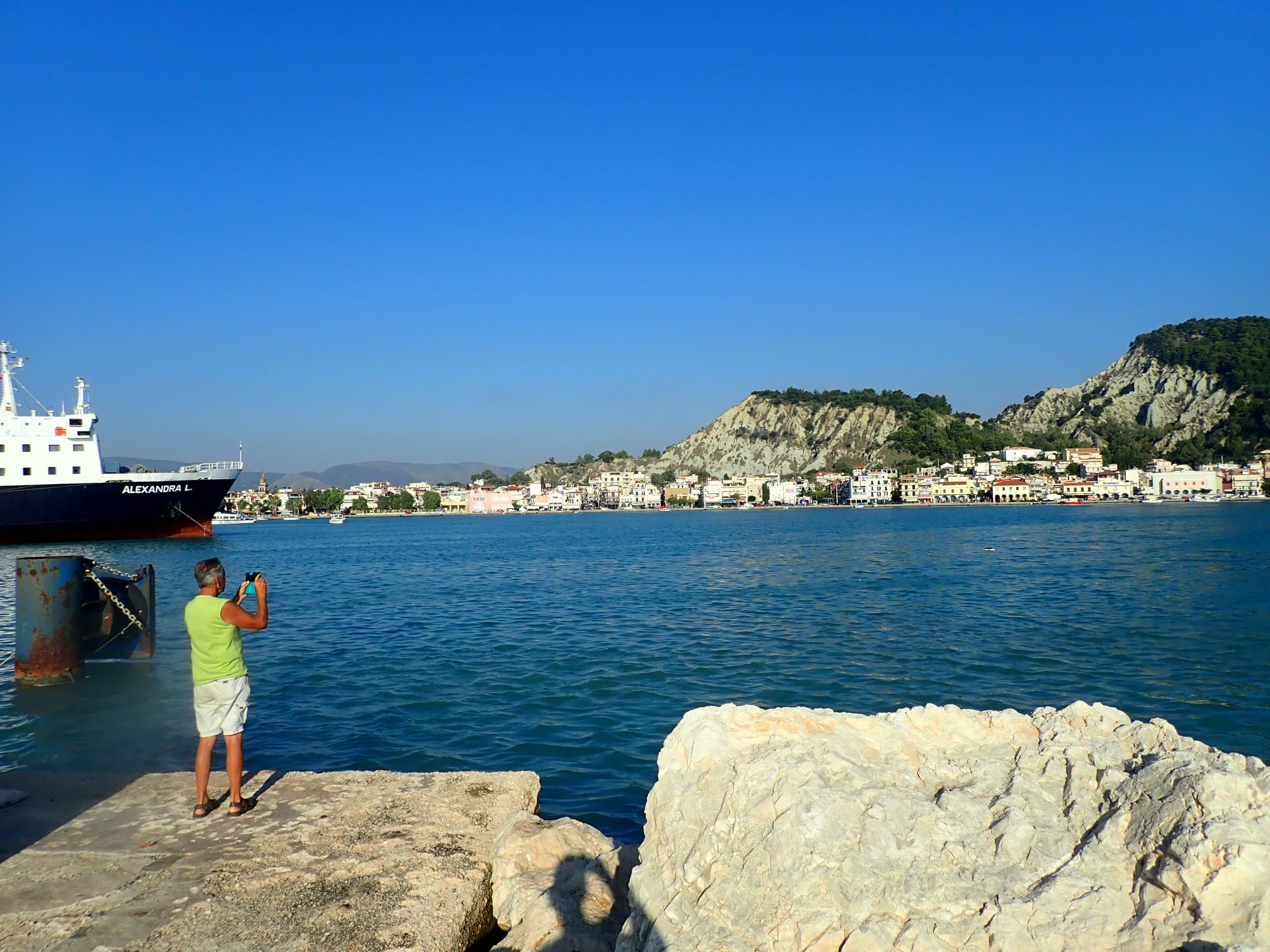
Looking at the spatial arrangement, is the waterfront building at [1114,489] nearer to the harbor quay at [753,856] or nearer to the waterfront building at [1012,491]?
the waterfront building at [1012,491]

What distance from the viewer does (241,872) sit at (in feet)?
14.1

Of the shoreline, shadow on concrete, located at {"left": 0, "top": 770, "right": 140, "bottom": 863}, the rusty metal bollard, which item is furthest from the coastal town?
shadow on concrete, located at {"left": 0, "top": 770, "right": 140, "bottom": 863}

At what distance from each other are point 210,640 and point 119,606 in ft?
24.9

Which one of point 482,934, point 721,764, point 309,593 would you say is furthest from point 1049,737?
point 309,593

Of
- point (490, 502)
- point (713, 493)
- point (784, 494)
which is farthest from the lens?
point (713, 493)

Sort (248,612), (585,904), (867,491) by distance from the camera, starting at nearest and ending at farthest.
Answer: (585,904), (248,612), (867,491)

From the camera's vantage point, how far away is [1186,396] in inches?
6334

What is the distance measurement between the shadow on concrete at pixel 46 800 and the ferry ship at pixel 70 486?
4331 centimetres

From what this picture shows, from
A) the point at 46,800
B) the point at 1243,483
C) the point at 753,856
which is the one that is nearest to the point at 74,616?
the point at 46,800

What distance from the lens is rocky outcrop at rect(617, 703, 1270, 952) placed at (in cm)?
283

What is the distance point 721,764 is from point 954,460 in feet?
587

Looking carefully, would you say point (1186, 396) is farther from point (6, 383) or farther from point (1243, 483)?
point (6, 383)

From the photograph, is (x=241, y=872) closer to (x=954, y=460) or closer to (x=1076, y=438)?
(x=954, y=460)

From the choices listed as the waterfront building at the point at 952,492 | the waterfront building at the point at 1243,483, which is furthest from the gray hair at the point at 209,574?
the waterfront building at the point at 952,492
